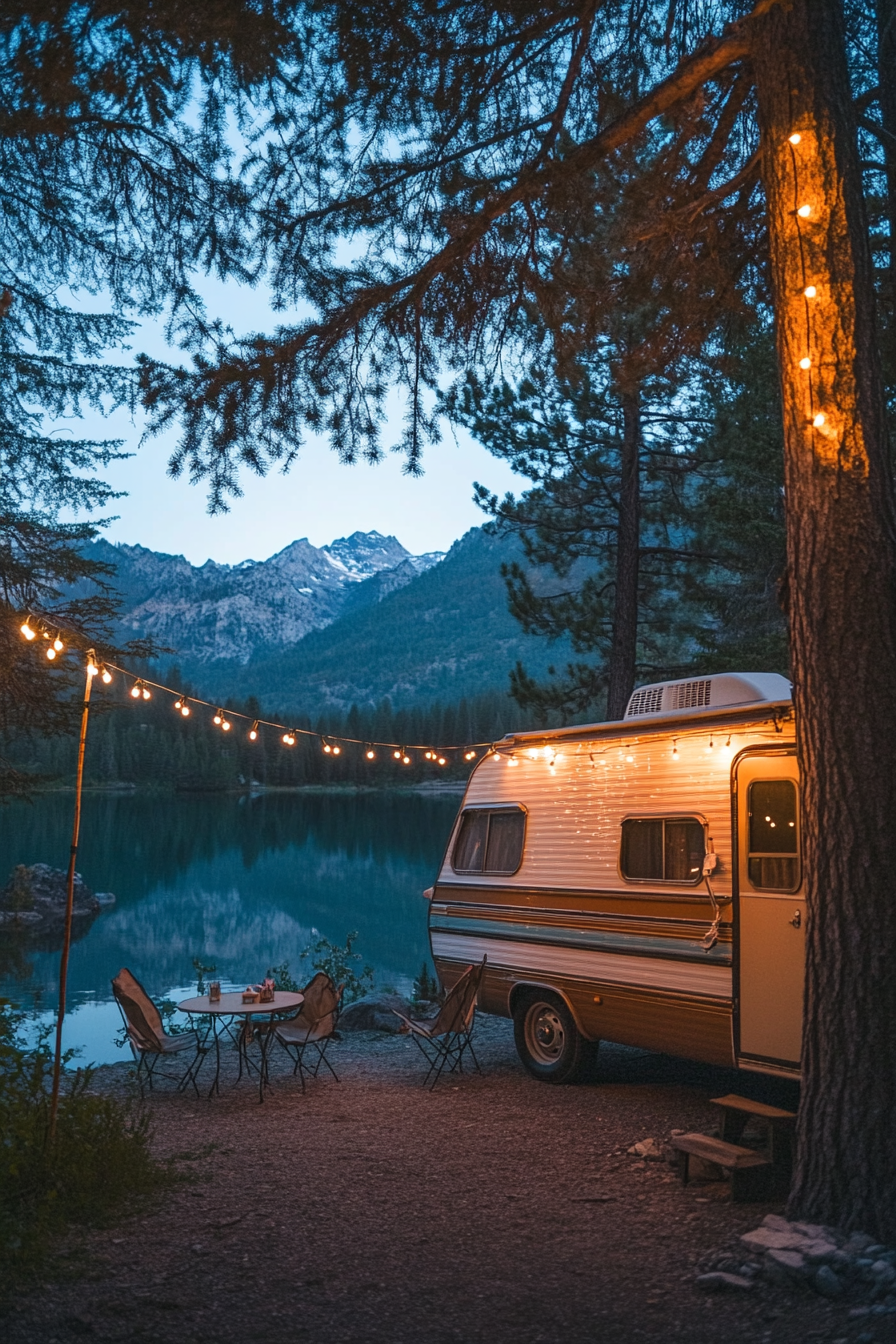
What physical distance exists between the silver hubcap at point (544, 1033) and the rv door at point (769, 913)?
2.09m

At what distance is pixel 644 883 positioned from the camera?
23.5 feet

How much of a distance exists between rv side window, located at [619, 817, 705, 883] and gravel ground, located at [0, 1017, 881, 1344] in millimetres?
1566

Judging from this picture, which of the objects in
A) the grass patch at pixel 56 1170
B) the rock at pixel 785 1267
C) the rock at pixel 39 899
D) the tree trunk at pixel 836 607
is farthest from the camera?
the rock at pixel 39 899

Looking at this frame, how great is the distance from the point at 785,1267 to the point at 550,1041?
13.6 ft

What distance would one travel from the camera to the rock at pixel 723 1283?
13.3 feet

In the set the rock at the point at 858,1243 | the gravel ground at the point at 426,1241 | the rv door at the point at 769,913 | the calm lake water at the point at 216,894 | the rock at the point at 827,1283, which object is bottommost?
the calm lake water at the point at 216,894

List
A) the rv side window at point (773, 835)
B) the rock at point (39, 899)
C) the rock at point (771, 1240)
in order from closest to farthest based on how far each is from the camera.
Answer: the rock at point (771, 1240)
the rv side window at point (773, 835)
the rock at point (39, 899)

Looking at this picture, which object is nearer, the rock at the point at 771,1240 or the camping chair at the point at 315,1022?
the rock at the point at 771,1240

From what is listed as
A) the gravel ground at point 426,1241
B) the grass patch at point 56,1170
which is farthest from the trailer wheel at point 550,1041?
the grass patch at point 56,1170

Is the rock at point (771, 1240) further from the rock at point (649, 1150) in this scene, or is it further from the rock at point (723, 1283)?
the rock at point (649, 1150)

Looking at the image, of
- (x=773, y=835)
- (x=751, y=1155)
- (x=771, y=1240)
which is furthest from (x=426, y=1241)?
(x=773, y=835)

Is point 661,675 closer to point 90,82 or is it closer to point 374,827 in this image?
point 90,82

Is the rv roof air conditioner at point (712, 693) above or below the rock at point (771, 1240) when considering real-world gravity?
above

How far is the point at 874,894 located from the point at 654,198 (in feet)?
14.7
